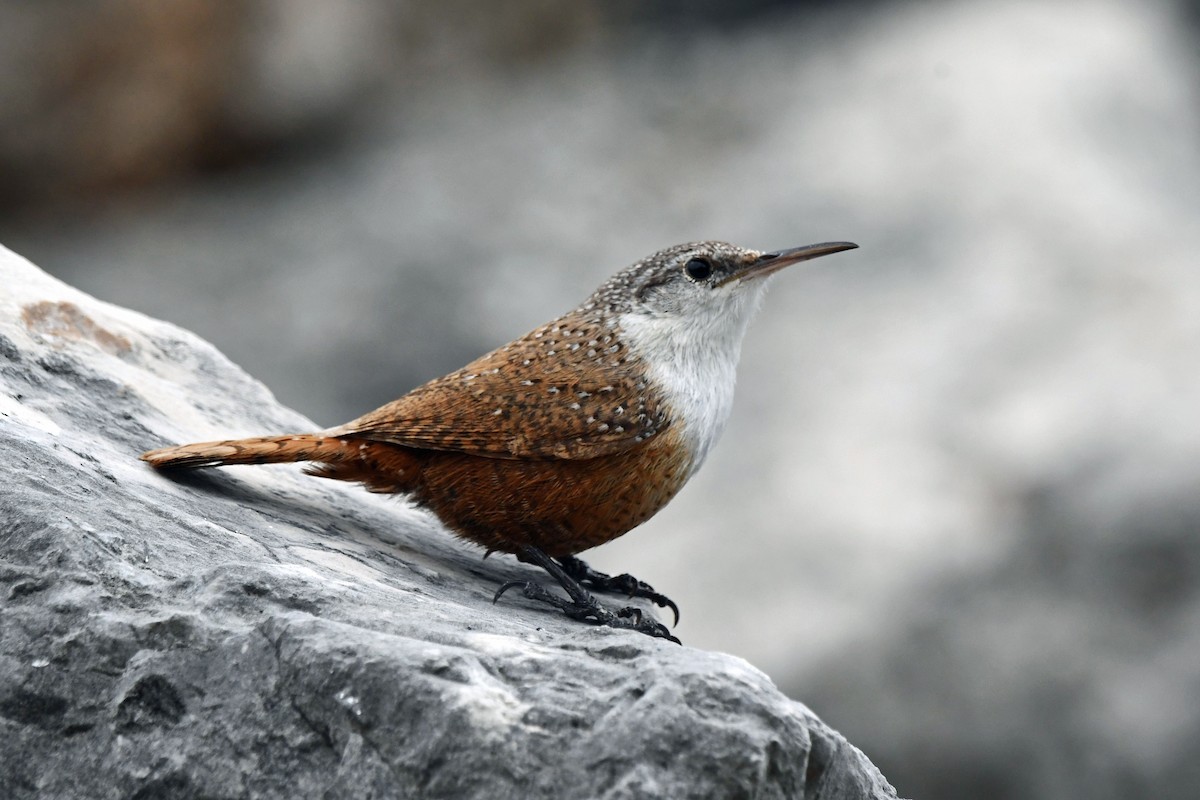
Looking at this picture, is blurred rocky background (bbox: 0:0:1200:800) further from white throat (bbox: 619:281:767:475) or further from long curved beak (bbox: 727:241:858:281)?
long curved beak (bbox: 727:241:858:281)

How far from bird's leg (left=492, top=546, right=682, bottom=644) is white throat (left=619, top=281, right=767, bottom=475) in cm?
56

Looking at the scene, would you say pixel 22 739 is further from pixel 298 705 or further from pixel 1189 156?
pixel 1189 156

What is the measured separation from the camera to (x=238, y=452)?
12.5ft

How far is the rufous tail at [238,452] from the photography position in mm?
3789

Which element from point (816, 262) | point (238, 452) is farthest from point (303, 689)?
point (816, 262)

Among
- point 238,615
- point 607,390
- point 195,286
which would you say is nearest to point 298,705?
point 238,615

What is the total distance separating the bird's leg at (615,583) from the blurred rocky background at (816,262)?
113 inches

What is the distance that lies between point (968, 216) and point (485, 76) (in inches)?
180

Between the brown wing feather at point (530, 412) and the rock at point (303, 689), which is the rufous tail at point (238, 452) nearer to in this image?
the brown wing feather at point (530, 412)

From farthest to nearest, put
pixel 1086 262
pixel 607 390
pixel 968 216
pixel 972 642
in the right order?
1. pixel 968 216
2. pixel 1086 262
3. pixel 972 642
4. pixel 607 390

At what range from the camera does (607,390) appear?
4125 millimetres

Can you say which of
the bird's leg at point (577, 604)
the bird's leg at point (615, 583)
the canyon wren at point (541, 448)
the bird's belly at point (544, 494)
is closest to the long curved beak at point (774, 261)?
the canyon wren at point (541, 448)

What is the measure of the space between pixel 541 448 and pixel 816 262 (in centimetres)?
673

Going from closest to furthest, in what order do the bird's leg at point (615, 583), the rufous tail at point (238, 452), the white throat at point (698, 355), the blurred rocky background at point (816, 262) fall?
the rufous tail at point (238, 452) → the white throat at point (698, 355) → the bird's leg at point (615, 583) → the blurred rocky background at point (816, 262)
